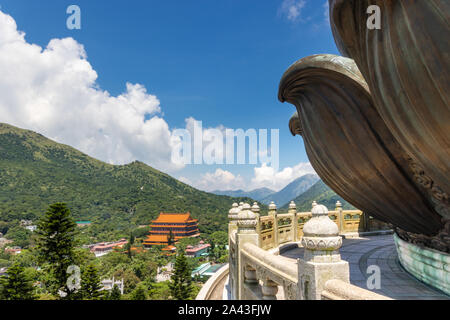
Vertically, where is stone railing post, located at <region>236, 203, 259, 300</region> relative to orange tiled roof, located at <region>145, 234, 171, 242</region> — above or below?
above

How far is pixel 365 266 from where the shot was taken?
691 cm

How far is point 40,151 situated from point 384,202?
150059 mm

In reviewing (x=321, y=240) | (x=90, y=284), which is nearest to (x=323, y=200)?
(x=90, y=284)

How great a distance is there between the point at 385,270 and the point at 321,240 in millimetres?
5161

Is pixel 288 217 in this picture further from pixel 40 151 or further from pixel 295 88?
pixel 40 151

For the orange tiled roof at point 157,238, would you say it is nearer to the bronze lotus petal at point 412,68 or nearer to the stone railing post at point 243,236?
the stone railing post at point 243,236

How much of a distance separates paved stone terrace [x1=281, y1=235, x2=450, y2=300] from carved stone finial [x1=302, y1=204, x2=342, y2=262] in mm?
3125

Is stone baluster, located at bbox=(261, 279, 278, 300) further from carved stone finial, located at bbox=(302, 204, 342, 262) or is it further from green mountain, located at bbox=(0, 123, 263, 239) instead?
green mountain, located at bbox=(0, 123, 263, 239)

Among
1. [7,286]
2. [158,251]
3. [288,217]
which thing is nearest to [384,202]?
[288,217]

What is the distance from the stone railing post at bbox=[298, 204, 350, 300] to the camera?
2.61 metres

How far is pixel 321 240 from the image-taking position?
2.59 meters

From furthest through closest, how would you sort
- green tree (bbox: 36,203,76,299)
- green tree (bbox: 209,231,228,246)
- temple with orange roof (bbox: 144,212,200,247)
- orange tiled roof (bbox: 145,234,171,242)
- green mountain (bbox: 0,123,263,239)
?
1. green mountain (bbox: 0,123,263,239)
2. temple with orange roof (bbox: 144,212,200,247)
3. green tree (bbox: 209,231,228,246)
4. orange tiled roof (bbox: 145,234,171,242)
5. green tree (bbox: 36,203,76,299)

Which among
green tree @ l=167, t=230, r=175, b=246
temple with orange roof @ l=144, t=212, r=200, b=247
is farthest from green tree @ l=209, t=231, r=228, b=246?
green tree @ l=167, t=230, r=175, b=246

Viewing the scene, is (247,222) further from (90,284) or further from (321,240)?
(90,284)
